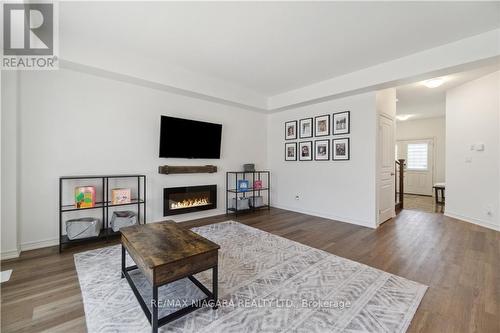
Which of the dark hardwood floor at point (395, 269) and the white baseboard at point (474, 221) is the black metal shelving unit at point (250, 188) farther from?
the white baseboard at point (474, 221)

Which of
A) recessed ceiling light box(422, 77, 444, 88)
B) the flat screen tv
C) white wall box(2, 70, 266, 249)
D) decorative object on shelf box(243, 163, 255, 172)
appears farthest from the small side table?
white wall box(2, 70, 266, 249)

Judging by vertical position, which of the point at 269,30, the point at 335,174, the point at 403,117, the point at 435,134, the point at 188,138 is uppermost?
the point at 403,117

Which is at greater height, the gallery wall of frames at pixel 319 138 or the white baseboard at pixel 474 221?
the gallery wall of frames at pixel 319 138

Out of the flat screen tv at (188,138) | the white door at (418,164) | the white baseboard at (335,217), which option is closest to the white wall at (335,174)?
the white baseboard at (335,217)

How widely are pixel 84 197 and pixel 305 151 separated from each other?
408cm

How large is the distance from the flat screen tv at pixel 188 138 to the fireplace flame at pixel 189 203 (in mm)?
868

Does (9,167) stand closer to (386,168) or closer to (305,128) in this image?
(305,128)

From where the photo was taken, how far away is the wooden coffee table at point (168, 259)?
1.48 metres

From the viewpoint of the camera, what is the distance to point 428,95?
5223 mm

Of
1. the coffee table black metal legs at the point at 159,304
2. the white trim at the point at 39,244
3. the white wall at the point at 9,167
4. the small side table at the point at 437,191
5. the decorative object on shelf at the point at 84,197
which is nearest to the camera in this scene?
the coffee table black metal legs at the point at 159,304

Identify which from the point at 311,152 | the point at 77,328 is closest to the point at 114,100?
the point at 77,328

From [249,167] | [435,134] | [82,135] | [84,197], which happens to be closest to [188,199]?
[249,167]

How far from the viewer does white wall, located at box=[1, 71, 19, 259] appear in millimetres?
2555

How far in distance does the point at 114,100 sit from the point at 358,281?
403cm
